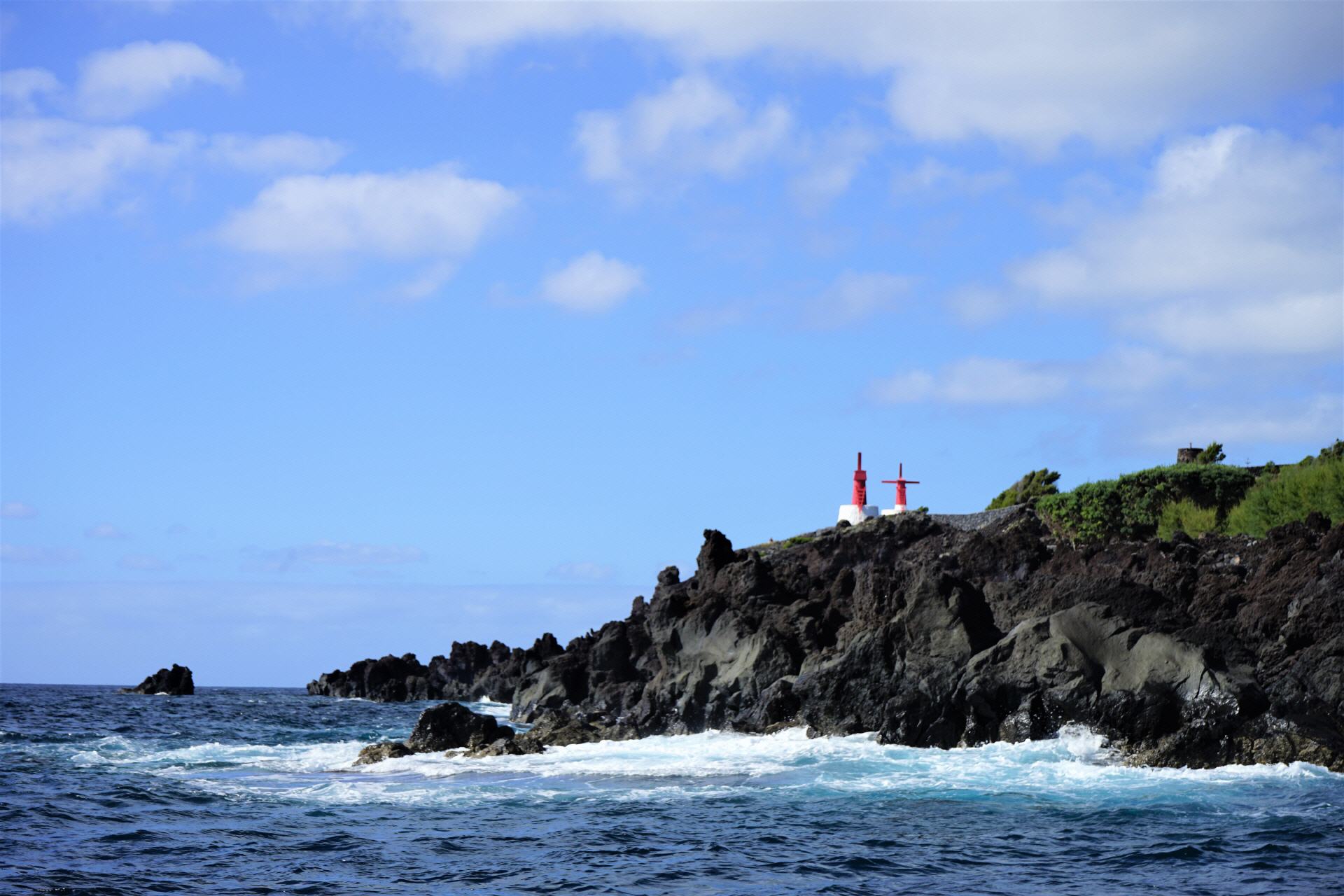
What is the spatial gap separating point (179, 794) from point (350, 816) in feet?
18.0

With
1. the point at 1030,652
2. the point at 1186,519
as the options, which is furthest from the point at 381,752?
the point at 1186,519

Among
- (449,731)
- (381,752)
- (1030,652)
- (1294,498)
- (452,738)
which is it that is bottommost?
(381,752)

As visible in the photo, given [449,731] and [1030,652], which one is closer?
[1030,652]

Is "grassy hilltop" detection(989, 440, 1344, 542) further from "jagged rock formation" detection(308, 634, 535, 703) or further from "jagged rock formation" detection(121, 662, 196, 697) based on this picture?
"jagged rock formation" detection(121, 662, 196, 697)

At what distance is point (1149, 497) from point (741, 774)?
4577 cm

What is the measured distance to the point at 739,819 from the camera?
861 inches

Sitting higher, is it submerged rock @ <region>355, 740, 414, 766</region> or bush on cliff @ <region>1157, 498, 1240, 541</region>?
bush on cliff @ <region>1157, 498, 1240, 541</region>

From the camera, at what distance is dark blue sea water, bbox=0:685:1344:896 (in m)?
17.1

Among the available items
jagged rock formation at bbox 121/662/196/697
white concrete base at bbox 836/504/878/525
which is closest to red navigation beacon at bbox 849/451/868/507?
white concrete base at bbox 836/504/878/525

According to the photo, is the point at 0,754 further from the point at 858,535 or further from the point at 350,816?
the point at 858,535

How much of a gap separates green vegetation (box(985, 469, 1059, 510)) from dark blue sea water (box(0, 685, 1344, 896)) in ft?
171

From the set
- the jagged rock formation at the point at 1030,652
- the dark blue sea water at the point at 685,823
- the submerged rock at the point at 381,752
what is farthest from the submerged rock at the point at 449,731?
the jagged rock formation at the point at 1030,652

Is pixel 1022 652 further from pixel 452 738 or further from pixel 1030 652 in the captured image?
pixel 452 738

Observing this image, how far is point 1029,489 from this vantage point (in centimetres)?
8206
